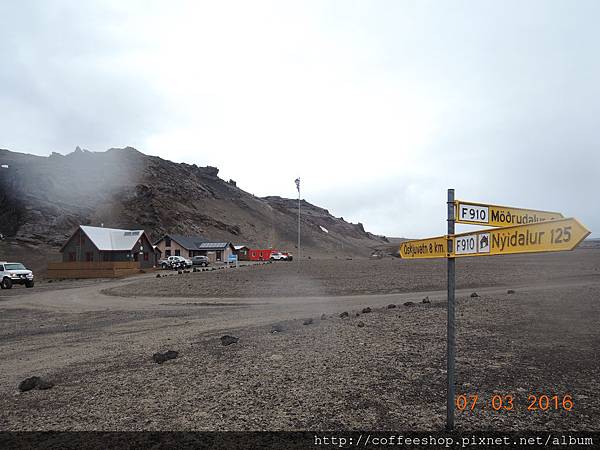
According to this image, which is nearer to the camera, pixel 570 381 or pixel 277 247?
pixel 570 381

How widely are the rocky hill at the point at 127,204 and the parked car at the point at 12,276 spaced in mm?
54897

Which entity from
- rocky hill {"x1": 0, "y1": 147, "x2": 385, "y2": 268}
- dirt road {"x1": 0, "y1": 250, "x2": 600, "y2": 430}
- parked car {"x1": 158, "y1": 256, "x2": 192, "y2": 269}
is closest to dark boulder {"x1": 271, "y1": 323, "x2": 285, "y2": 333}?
dirt road {"x1": 0, "y1": 250, "x2": 600, "y2": 430}

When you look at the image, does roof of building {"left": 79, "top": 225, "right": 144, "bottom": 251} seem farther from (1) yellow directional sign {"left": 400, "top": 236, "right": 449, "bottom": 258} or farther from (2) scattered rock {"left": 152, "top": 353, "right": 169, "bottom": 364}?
(1) yellow directional sign {"left": 400, "top": 236, "right": 449, "bottom": 258}

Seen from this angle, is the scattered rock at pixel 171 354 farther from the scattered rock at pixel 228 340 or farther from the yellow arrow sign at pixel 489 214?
the yellow arrow sign at pixel 489 214

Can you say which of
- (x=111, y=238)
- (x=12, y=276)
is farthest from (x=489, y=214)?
(x=111, y=238)

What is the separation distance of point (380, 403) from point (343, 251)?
13801 centimetres

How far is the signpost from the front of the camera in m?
3.53

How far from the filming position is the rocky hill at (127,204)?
99750 mm

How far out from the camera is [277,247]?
12888cm

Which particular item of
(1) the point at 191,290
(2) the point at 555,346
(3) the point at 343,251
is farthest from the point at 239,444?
(3) the point at 343,251

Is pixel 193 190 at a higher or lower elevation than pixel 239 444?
higher

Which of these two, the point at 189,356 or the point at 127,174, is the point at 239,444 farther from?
the point at 127,174
